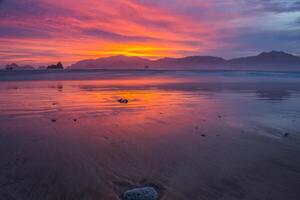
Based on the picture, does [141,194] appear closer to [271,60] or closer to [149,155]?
[149,155]

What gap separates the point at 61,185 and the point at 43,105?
5482mm

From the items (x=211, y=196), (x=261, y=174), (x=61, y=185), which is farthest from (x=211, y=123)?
(x=61, y=185)

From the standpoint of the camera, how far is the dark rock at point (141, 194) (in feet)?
8.19

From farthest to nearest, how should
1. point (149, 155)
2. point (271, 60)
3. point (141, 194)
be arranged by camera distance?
point (271, 60), point (149, 155), point (141, 194)

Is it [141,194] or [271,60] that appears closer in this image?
[141,194]

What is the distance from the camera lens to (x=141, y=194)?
8.21ft

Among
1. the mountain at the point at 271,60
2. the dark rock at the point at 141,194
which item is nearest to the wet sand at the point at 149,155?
the dark rock at the point at 141,194

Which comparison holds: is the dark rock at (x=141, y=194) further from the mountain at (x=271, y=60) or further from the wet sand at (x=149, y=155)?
the mountain at (x=271, y=60)

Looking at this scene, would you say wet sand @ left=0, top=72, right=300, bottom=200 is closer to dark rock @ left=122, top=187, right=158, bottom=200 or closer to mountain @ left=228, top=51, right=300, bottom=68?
dark rock @ left=122, top=187, right=158, bottom=200

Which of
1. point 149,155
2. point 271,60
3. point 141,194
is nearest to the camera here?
point 141,194

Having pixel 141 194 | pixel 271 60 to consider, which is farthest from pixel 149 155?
pixel 271 60

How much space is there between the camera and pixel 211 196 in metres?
2.65

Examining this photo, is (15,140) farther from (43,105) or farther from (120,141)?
(43,105)

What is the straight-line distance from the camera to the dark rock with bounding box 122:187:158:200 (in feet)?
8.19
